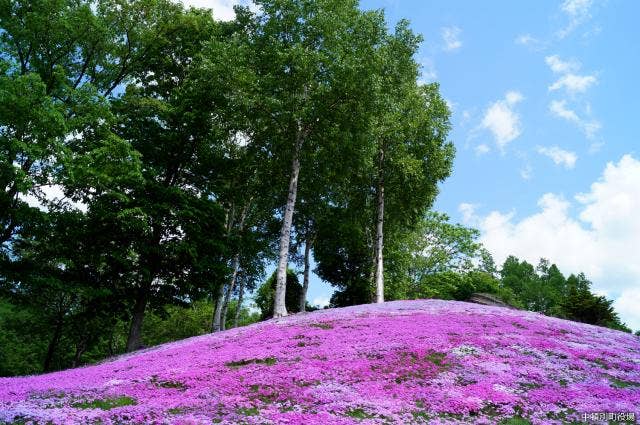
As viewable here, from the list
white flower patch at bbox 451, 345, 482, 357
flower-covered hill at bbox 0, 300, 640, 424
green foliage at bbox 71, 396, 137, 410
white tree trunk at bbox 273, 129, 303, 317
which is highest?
white tree trunk at bbox 273, 129, 303, 317

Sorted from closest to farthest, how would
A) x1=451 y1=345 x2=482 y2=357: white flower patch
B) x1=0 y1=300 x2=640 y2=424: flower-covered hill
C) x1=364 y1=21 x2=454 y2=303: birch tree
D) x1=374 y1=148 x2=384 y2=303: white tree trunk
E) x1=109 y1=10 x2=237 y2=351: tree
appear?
1. x1=0 y1=300 x2=640 y2=424: flower-covered hill
2. x1=451 y1=345 x2=482 y2=357: white flower patch
3. x1=109 y1=10 x2=237 y2=351: tree
4. x1=374 y1=148 x2=384 y2=303: white tree trunk
5. x1=364 y1=21 x2=454 y2=303: birch tree

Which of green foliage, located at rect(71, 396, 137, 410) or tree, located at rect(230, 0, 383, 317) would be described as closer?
green foliage, located at rect(71, 396, 137, 410)

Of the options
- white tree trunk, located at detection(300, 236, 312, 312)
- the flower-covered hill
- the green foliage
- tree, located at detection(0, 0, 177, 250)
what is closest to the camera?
the flower-covered hill

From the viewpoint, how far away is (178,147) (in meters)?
27.5

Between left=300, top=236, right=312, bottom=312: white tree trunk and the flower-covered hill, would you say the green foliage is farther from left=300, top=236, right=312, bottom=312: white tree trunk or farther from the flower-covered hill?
left=300, top=236, right=312, bottom=312: white tree trunk

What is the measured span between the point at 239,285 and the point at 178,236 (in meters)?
19.4

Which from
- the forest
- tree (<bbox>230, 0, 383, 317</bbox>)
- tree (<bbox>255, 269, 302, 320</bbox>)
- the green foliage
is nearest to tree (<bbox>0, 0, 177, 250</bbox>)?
the forest

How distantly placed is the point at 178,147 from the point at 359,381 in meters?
20.8

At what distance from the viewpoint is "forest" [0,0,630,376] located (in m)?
20.8

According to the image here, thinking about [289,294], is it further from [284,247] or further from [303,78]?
[303,78]

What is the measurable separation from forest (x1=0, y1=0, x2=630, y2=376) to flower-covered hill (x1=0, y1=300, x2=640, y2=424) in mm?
8876

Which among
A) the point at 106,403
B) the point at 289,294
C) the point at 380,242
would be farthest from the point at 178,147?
the point at 289,294

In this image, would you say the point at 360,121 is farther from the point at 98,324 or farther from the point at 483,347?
the point at 98,324

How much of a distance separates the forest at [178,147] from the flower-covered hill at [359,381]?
8876mm
